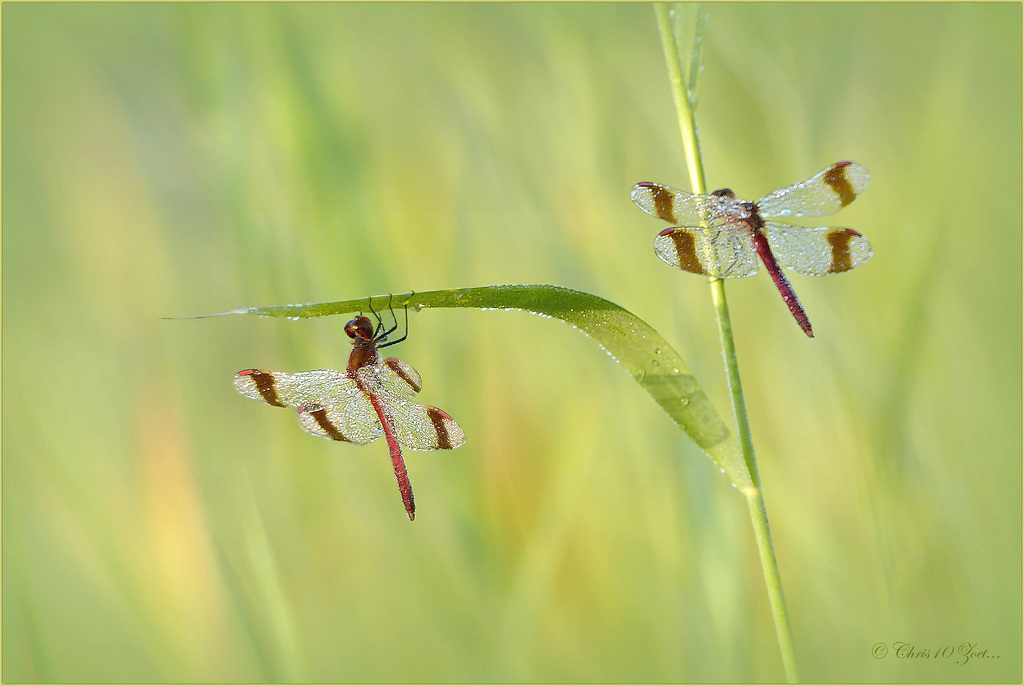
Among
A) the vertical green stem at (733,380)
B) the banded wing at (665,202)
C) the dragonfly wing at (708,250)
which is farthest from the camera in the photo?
the banded wing at (665,202)

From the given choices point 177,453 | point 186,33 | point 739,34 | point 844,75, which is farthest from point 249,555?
point 844,75

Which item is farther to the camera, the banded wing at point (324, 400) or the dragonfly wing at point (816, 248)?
the banded wing at point (324, 400)

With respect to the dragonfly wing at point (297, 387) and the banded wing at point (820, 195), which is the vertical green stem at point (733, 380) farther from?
the dragonfly wing at point (297, 387)

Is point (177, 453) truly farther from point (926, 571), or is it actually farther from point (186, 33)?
point (926, 571)

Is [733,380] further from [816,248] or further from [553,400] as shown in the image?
[553,400]

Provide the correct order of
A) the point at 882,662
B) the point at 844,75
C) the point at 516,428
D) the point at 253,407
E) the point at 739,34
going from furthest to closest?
1. the point at 253,407
2. the point at 516,428
3. the point at 844,75
4. the point at 739,34
5. the point at 882,662

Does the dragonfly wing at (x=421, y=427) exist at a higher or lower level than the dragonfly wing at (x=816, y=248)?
lower

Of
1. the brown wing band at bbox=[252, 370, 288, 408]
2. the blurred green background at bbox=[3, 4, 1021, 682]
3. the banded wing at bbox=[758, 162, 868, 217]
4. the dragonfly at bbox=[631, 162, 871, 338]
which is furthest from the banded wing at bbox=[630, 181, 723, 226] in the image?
the brown wing band at bbox=[252, 370, 288, 408]


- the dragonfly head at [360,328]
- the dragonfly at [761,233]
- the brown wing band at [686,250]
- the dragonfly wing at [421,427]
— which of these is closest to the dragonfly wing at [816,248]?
the dragonfly at [761,233]
